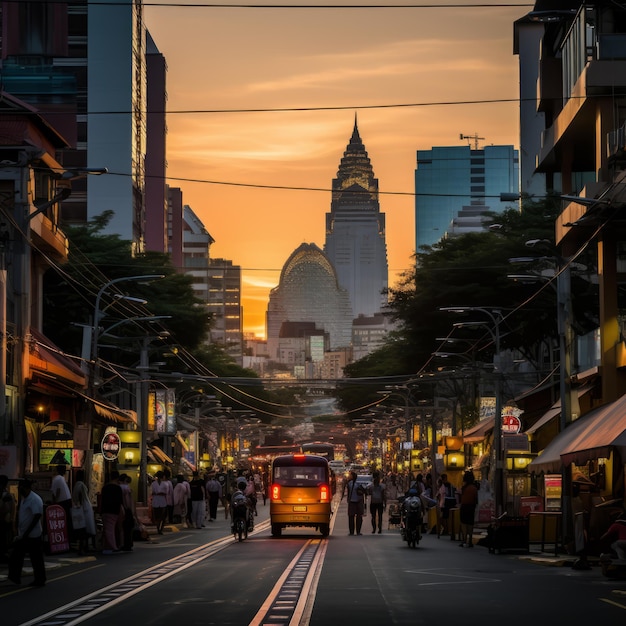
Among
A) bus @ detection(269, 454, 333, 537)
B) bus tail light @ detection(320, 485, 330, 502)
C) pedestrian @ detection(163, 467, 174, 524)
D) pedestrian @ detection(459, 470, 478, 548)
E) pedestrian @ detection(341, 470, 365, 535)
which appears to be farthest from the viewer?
pedestrian @ detection(163, 467, 174, 524)

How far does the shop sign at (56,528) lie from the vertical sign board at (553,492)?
1400 centimetres

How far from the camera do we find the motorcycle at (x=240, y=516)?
145ft

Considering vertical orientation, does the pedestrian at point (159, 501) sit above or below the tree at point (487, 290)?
below

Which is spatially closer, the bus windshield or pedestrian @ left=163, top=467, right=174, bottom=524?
the bus windshield

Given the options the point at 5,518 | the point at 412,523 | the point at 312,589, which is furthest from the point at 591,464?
the point at 312,589

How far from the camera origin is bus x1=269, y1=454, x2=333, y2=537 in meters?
48.0

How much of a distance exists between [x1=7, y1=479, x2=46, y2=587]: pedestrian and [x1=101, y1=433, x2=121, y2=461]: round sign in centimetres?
2573

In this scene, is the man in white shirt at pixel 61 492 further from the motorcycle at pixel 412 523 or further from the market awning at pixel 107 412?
the market awning at pixel 107 412

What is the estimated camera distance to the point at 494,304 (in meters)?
74.2

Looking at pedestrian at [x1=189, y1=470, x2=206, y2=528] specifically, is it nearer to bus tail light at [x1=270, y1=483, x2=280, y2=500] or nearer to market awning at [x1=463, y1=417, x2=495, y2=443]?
bus tail light at [x1=270, y1=483, x2=280, y2=500]

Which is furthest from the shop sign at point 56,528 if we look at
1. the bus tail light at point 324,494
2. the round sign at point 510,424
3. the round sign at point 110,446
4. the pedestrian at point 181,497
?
the round sign at point 510,424

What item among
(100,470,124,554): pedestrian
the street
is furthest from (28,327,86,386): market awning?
the street

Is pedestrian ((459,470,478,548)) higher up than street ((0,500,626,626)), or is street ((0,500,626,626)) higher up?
pedestrian ((459,470,478,548))

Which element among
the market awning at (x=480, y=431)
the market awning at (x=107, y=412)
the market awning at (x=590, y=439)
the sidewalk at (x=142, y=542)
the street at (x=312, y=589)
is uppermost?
the market awning at (x=107, y=412)
